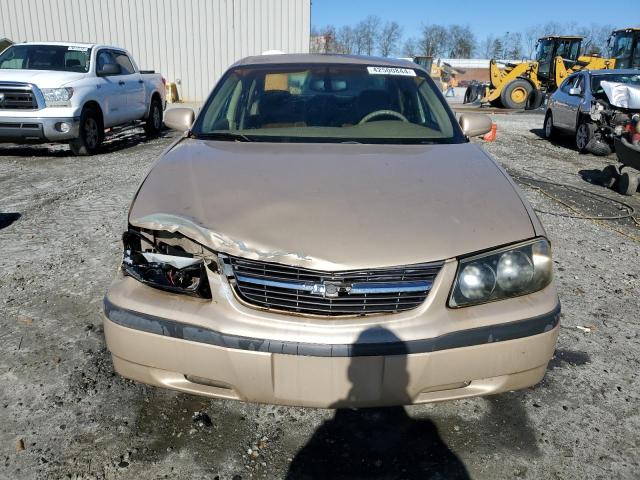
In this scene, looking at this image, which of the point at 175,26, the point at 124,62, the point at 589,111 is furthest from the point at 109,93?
the point at 175,26

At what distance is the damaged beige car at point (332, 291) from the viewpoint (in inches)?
76.0

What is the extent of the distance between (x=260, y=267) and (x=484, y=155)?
61.0 inches

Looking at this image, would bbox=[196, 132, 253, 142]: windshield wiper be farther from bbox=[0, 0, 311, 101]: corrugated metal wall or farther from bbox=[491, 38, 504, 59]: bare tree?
bbox=[491, 38, 504, 59]: bare tree

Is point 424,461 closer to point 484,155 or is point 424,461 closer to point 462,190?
point 462,190

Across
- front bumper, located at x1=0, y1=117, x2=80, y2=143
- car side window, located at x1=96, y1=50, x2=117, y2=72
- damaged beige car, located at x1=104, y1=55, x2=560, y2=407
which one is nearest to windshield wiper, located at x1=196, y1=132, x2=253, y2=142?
damaged beige car, located at x1=104, y1=55, x2=560, y2=407

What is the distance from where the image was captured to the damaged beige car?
1.93 meters

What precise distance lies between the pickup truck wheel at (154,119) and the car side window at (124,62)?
3.10ft

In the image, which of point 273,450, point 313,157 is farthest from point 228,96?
point 273,450

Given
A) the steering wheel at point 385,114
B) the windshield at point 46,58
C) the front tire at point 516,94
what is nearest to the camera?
the steering wheel at point 385,114

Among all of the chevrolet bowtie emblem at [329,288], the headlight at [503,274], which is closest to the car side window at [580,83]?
the headlight at [503,274]

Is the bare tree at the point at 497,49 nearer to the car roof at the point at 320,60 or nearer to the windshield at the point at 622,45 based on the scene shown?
the windshield at the point at 622,45

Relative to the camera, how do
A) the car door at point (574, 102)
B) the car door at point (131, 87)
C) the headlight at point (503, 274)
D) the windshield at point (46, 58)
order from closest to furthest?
the headlight at point (503, 274) → the windshield at point (46, 58) → the car door at point (131, 87) → the car door at point (574, 102)

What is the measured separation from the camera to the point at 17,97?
8.16 metres

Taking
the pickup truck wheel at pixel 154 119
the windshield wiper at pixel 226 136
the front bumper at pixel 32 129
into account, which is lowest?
the pickup truck wheel at pixel 154 119
